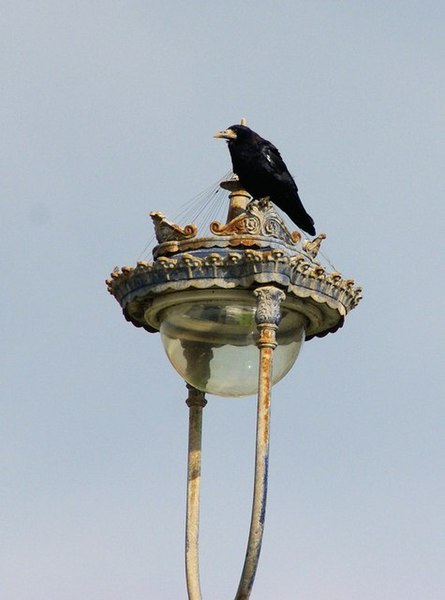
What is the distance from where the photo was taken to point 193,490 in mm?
16922

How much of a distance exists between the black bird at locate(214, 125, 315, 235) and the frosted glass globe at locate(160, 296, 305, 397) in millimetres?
1260

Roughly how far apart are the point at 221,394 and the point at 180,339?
648mm

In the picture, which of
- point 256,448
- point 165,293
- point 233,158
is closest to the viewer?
point 256,448

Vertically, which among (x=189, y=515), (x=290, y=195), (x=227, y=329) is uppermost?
(x=290, y=195)

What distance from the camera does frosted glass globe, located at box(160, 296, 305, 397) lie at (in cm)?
1631

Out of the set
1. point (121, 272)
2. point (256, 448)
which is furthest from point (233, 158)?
point (256, 448)

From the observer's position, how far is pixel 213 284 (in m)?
16.0

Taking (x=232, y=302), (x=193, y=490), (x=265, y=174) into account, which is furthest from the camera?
(x=265, y=174)

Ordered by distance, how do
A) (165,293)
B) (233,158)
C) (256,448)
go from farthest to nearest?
(233,158), (165,293), (256,448)

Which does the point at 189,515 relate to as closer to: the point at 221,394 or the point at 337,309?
the point at 221,394

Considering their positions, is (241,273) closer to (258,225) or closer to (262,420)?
(258,225)

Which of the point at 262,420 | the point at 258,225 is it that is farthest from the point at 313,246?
the point at 262,420

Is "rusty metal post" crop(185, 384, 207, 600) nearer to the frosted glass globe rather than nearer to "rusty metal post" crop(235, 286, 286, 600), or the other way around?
the frosted glass globe

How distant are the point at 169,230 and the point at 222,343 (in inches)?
45.0
